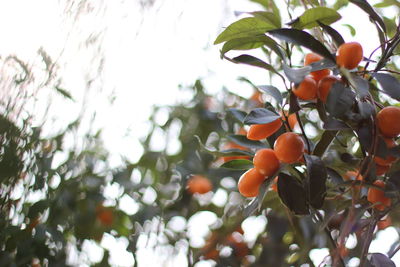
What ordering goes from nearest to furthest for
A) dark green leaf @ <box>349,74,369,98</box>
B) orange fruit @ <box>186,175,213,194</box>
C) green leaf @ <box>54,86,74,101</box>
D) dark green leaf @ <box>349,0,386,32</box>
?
dark green leaf @ <box>349,74,369,98</box> < dark green leaf @ <box>349,0,386,32</box> < green leaf @ <box>54,86,74,101</box> < orange fruit @ <box>186,175,213,194</box>

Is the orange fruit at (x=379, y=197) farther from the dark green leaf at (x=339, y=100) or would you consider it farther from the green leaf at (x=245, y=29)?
the green leaf at (x=245, y=29)

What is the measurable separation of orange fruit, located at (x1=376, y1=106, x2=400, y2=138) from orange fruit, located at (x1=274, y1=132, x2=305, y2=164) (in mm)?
91

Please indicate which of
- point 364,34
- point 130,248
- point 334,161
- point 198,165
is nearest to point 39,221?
point 130,248

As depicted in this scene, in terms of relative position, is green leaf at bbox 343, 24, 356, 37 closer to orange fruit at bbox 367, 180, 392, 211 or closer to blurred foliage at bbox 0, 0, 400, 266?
blurred foliage at bbox 0, 0, 400, 266

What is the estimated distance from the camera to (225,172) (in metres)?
0.97

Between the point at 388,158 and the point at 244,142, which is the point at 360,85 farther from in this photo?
the point at 244,142

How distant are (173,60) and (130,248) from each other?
529mm

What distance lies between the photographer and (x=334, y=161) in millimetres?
699

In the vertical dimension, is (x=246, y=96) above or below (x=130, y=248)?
above

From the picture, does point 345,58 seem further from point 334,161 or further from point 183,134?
point 183,134

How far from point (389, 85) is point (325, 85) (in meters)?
0.07

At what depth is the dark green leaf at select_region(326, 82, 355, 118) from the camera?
0.48 metres

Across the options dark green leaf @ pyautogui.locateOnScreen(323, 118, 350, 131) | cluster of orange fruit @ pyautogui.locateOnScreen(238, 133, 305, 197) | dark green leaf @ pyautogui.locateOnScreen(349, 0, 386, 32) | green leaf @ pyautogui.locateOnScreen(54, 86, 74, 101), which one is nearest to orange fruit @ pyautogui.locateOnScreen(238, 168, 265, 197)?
cluster of orange fruit @ pyautogui.locateOnScreen(238, 133, 305, 197)

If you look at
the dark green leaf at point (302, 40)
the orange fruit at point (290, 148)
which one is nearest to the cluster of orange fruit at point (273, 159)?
the orange fruit at point (290, 148)
